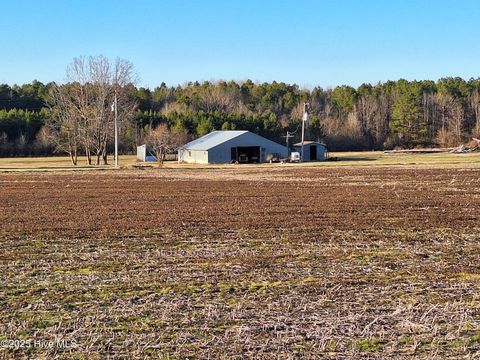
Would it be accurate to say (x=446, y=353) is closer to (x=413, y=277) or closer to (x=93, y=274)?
(x=413, y=277)

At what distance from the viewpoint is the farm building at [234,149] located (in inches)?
2916

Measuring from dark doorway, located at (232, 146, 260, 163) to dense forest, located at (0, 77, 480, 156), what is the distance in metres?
18.8

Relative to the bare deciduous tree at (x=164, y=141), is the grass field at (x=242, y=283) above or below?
below

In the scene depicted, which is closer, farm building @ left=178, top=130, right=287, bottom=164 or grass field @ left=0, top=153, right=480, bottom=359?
grass field @ left=0, top=153, right=480, bottom=359

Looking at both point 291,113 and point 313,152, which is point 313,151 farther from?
point 291,113

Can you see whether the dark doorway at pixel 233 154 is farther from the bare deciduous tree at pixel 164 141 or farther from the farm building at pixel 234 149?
the bare deciduous tree at pixel 164 141

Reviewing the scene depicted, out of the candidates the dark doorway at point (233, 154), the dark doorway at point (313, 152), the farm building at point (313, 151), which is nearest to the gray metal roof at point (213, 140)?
the dark doorway at point (233, 154)

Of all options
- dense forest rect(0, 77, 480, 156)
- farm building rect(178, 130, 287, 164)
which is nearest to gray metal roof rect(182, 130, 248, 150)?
farm building rect(178, 130, 287, 164)

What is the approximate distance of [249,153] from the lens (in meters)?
76.6

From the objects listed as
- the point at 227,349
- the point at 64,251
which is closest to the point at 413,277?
the point at 227,349

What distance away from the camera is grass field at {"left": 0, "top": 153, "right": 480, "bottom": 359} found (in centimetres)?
705

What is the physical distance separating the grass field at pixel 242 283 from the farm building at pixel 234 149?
5378 cm

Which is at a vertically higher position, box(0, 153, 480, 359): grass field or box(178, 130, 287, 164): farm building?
box(178, 130, 287, 164): farm building

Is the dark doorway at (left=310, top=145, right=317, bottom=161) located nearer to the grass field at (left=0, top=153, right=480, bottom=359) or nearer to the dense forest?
the dense forest
